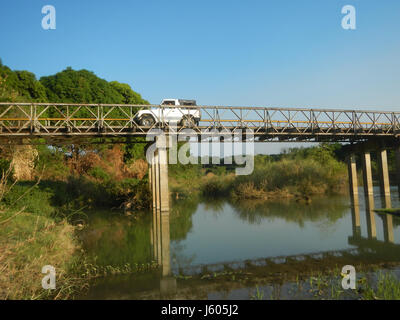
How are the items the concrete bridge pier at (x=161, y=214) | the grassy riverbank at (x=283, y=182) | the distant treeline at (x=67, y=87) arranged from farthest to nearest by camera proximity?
the distant treeline at (x=67, y=87) < the grassy riverbank at (x=283, y=182) < the concrete bridge pier at (x=161, y=214)

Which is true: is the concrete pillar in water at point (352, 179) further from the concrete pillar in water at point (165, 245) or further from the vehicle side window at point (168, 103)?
the vehicle side window at point (168, 103)

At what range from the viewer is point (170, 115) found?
19250 mm

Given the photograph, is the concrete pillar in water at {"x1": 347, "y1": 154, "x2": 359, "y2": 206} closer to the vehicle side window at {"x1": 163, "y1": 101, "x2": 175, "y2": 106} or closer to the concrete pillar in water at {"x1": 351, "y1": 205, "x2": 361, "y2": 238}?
the concrete pillar in water at {"x1": 351, "y1": 205, "x2": 361, "y2": 238}

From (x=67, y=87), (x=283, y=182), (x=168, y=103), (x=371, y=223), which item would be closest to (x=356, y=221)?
(x=371, y=223)

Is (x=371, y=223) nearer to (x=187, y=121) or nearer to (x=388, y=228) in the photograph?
(x=388, y=228)

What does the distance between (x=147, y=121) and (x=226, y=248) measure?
37.7 ft

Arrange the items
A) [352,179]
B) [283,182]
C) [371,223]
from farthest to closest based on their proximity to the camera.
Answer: [283,182], [352,179], [371,223]

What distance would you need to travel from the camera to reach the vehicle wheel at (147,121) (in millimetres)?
19094

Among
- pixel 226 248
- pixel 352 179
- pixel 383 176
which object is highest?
pixel 383 176

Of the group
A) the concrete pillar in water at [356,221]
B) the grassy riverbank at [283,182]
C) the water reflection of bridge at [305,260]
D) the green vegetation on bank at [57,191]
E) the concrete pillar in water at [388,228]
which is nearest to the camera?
A: the green vegetation on bank at [57,191]

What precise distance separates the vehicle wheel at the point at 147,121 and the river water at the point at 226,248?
6.29m

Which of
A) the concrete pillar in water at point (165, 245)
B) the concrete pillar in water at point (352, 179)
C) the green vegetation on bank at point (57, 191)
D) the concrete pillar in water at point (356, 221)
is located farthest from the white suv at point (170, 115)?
the concrete pillar in water at point (352, 179)
